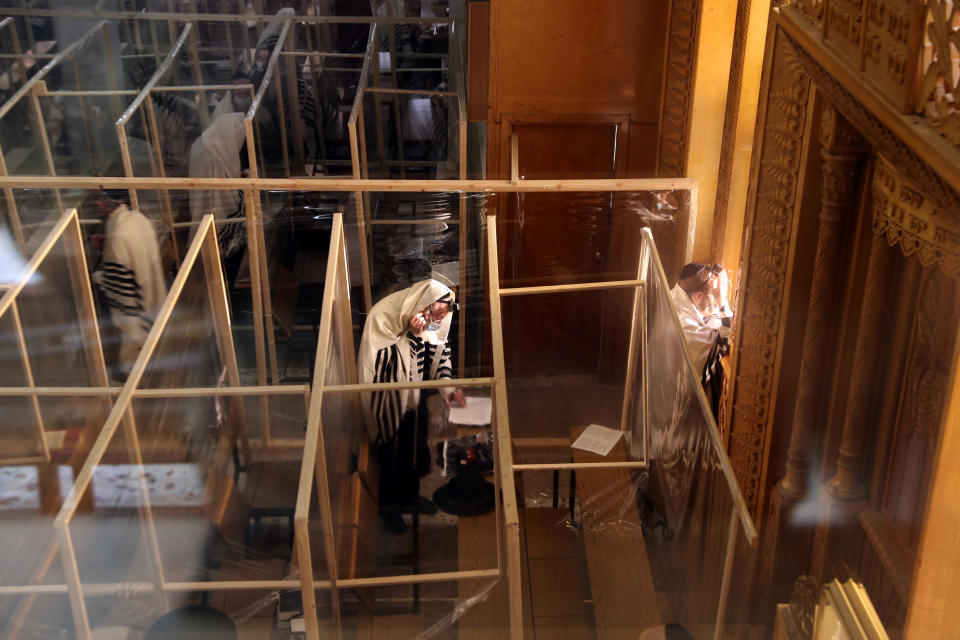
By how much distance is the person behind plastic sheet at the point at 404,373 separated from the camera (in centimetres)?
363

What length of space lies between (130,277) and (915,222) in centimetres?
356

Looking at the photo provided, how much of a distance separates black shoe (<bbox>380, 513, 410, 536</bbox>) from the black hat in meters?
0.14

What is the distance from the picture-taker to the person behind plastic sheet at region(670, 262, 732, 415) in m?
3.92

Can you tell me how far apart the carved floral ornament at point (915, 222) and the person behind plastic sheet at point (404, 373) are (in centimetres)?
165

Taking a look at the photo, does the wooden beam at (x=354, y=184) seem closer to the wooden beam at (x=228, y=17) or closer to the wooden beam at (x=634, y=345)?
the wooden beam at (x=634, y=345)

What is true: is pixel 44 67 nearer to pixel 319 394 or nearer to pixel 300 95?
pixel 300 95

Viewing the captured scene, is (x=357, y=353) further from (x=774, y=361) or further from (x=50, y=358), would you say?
(x=774, y=361)

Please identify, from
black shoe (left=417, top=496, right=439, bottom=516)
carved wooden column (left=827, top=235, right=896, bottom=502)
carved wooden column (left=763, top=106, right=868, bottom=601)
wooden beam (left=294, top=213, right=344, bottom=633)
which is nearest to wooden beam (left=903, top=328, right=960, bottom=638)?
carved wooden column (left=827, top=235, right=896, bottom=502)

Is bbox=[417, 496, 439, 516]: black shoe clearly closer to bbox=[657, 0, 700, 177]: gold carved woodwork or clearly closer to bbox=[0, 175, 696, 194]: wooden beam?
bbox=[0, 175, 696, 194]: wooden beam

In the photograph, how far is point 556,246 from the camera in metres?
4.42

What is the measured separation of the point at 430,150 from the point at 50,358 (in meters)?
2.90

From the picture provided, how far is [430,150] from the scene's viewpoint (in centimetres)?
626

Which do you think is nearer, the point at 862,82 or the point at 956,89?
the point at 956,89

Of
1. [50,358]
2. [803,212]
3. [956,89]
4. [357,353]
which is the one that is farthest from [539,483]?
[956,89]
